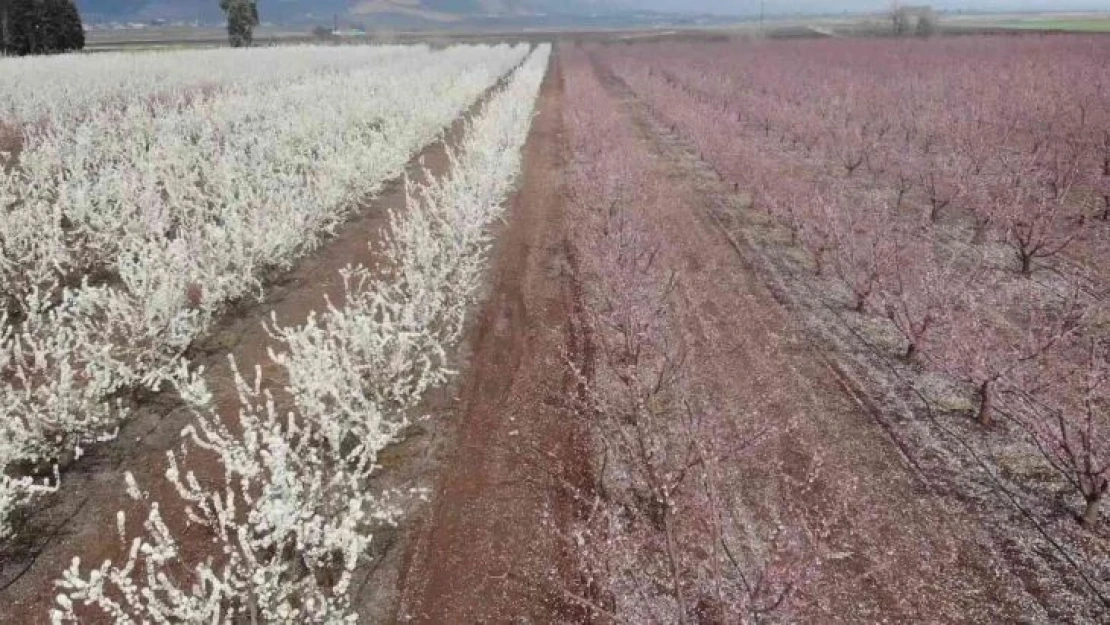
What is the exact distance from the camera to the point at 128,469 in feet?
22.1

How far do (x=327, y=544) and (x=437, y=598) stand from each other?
0.95m

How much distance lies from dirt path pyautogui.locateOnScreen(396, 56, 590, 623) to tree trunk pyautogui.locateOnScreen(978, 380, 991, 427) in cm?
415

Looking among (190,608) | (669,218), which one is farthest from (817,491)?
(669,218)

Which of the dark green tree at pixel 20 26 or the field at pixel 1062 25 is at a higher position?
the field at pixel 1062 25

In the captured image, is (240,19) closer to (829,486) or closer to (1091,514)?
(829,486)

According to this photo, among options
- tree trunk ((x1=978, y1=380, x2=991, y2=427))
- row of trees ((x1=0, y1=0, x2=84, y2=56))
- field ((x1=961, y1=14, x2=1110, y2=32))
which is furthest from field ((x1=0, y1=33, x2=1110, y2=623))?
field ((x1=961, y1=14, x2=1110, y2=32))

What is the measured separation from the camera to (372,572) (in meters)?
5.56

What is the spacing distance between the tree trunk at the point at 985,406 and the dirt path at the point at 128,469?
23.9 feet

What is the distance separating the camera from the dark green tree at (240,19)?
64844mm

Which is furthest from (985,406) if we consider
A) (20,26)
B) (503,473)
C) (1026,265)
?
(20,26)

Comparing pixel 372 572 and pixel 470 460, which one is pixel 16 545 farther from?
pixel 470 460

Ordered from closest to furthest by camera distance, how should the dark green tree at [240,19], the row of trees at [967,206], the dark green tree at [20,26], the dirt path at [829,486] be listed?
the dirt path at [829,486] → the row of trees at [967,206] → the dark green tree at [20,26] → the dark green tree at [240,19]

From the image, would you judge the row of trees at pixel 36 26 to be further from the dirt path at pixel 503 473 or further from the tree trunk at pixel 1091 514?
the tree trunk at pixel 1091 514

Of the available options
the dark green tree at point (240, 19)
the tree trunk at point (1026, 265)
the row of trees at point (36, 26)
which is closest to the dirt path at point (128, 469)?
the tree trunk at point (1026, 265)
